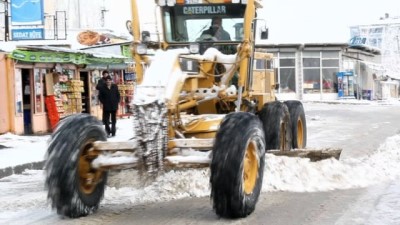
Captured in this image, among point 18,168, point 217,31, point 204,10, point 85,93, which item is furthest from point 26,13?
Answer: point 217,31

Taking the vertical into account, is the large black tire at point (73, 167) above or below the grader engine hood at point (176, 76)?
below

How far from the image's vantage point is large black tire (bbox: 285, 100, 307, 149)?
41.2 feet

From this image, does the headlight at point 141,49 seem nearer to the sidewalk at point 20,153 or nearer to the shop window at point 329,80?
the sidewalk at point 20,153

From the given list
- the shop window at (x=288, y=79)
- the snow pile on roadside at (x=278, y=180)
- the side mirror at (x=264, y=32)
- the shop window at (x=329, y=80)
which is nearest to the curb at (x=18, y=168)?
the snow pile on roadside at (x=278, y=180)

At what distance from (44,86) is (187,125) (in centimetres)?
1361

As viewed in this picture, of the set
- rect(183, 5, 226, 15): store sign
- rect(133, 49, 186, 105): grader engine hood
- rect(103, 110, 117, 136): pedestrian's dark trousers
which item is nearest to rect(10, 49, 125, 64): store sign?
rect(103, 110, 117, 136): pedestrian's dark trousers

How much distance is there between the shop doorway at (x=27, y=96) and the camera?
2025 centimetres

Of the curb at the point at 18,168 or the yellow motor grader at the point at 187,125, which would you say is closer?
the yellow motor grader at the point at 187,125

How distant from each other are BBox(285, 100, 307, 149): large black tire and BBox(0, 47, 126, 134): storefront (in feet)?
30.4

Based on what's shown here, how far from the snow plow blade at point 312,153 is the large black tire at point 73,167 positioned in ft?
9.97

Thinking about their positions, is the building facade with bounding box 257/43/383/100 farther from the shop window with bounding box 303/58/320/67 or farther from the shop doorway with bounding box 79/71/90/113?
the shop doorway with bounding box 79/71/90/113

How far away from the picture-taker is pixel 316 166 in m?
9.82

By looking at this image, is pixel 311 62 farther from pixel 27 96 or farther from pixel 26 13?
pixel 27 96

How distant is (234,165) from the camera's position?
6.98 m
